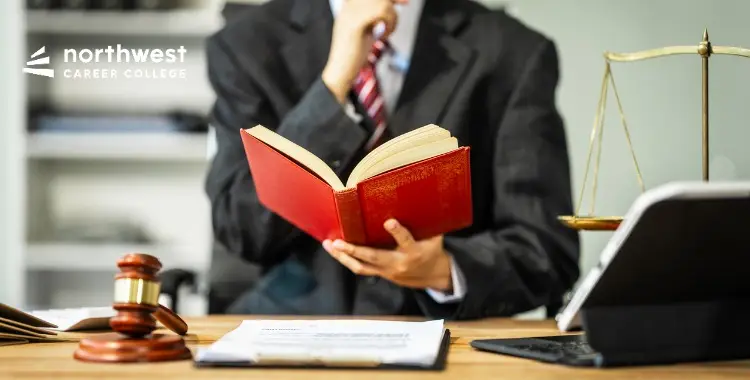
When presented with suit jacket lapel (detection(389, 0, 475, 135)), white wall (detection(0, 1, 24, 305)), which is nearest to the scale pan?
suit jacket lapel (detection(389, 0, 475, 135))

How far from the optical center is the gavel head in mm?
826

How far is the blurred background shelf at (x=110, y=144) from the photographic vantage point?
2.35 metres

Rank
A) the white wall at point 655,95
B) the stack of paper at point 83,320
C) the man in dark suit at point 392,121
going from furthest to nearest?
the white wall at point 655,95, the man in dark suit at point 392,121, the stack of paper at point 83,320

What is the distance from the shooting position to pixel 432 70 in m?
1.79

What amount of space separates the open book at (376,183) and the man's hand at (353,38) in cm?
40

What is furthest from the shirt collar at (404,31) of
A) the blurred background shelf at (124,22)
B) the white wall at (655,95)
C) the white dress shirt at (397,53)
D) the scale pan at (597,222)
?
the scale pan at (597,222)

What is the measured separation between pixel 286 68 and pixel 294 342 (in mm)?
1074

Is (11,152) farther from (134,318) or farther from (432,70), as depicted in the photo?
(134,318)

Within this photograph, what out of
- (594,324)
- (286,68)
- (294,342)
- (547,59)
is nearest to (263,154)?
(294,342)

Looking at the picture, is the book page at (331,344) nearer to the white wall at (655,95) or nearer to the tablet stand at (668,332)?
the tablet stand at (668,332)

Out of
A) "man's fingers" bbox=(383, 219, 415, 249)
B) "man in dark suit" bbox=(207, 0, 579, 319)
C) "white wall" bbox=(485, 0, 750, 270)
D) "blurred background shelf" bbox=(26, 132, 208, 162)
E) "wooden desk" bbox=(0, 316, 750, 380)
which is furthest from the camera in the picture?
"blurred background shelf" bbox=(26, 132, 208, 162)

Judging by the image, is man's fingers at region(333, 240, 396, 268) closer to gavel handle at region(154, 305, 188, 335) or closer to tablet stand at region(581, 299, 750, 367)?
gavel handle at region(154, 305, 188, 335)

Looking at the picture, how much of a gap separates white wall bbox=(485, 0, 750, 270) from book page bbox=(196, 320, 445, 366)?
3.73 feet

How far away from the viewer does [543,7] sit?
214cm
